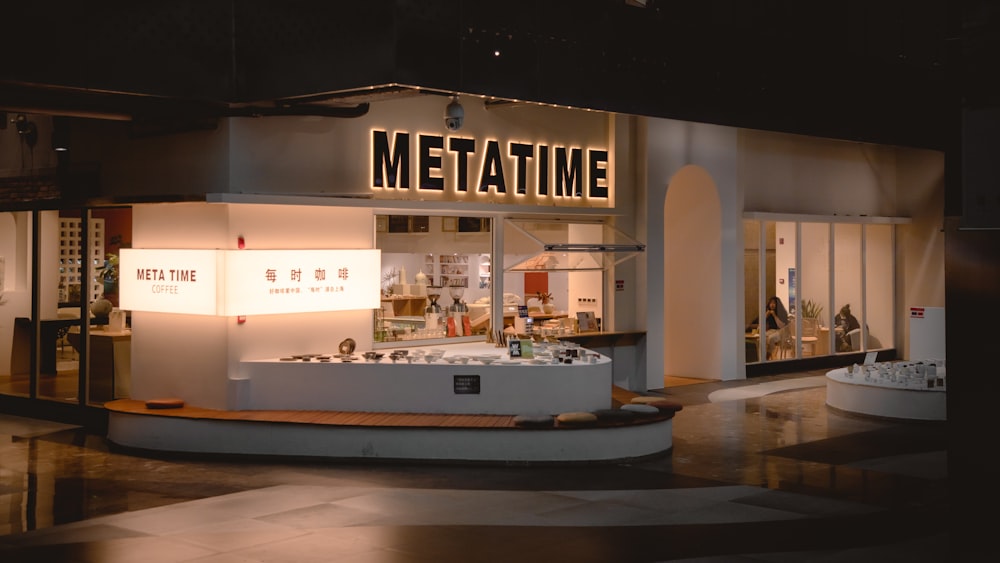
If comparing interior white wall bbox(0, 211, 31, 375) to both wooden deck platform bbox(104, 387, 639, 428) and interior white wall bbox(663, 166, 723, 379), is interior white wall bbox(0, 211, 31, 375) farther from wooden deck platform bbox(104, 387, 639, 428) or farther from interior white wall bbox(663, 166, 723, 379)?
interior white wall bbox(663, 166, 723, 379)

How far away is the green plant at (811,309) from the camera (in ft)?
64.0

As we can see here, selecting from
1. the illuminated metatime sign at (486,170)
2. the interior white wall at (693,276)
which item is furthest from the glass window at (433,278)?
the interior white wall at (693,276)

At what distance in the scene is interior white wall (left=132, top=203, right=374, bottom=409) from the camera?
37.0ft

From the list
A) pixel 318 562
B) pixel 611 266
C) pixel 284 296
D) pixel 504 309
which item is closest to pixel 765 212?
pixel 611 266

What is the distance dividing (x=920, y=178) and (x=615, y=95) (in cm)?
1228

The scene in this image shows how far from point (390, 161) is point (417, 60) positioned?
10.0 feet

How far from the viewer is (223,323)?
1127cm

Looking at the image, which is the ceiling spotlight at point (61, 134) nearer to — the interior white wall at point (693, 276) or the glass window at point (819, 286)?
the interior white wall at point (693, 276)

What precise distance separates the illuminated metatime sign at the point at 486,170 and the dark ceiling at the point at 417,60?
3.55 feet

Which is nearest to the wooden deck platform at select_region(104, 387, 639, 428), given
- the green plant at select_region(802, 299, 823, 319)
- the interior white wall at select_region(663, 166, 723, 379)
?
the interior white wall at select_region(663, 166, 723, 379)

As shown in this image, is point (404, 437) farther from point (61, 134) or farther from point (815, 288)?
point (815, 288)

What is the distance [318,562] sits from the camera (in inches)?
280

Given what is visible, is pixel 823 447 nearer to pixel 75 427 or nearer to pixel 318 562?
pixel 318 562

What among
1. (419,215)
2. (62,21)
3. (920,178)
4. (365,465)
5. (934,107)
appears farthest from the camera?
(920,178)
